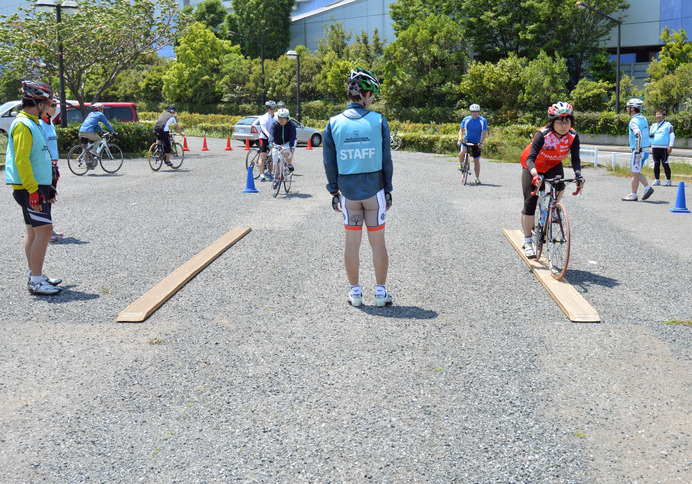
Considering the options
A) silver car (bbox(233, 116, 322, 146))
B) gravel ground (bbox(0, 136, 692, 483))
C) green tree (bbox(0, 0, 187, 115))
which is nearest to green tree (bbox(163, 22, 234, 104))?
silver car (bbox(233, 116, 322, 146))

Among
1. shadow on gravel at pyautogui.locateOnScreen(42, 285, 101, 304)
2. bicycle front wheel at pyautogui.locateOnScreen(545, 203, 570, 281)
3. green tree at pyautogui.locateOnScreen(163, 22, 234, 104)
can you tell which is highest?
green tree at pyautogui.locateOnScreen(163, 22, 234, 104)

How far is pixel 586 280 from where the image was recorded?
23.7ft

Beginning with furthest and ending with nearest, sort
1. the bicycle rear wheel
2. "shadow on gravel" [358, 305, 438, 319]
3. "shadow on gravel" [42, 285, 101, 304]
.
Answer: the bicycle rear wheel
"shadow on gravel" [42, 285, 101, 304]
"shadow on gravel" [358, 305, 438, 319]

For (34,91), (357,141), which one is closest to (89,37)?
(34,91)

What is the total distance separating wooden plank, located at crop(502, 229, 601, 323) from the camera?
5.79m

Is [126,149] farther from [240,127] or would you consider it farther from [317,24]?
[317,24]

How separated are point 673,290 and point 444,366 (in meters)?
3.35

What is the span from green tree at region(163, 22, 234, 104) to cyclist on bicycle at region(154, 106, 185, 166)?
43757 mm

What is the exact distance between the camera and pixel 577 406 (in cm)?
407

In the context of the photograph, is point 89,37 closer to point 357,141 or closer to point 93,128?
point 93,128

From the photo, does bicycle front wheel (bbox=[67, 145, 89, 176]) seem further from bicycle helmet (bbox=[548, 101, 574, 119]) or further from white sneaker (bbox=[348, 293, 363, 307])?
bicycle helmet (bbox=[548, 101, 574, 119])

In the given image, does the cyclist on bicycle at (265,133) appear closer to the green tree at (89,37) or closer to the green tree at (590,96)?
the green tree at (89,37)

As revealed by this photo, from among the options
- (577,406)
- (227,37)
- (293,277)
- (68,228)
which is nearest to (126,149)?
(68,228)

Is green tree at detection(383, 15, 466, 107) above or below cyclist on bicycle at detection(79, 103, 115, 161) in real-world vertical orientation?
above
